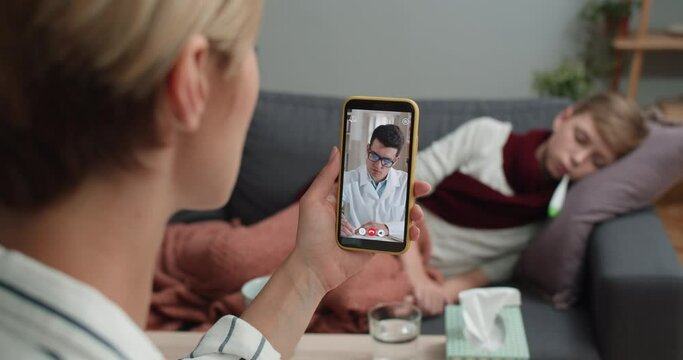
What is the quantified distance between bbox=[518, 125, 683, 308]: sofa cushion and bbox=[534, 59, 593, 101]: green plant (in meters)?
0.85

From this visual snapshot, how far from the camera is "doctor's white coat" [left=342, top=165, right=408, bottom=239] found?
37.5 inches

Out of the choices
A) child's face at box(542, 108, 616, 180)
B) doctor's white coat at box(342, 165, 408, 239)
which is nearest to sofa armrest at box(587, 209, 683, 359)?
child's face at box(542, 108, 616, 180)

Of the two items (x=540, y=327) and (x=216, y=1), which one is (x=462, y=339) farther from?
(x=216, y=1)

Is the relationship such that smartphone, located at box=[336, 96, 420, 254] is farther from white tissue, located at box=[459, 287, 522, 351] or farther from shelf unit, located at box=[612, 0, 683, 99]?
shelf unit, located at box=[612, 0, 683, 99]

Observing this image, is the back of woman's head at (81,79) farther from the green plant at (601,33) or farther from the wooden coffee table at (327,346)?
the green plant at (601,33)

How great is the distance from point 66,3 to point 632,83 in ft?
8.81

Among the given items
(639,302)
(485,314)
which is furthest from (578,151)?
(485,314)

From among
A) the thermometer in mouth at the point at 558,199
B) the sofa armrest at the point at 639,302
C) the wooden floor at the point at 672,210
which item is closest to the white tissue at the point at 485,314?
the sofa armrest at the point at 639,302

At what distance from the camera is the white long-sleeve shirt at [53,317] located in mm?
516

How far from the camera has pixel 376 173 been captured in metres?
0.96

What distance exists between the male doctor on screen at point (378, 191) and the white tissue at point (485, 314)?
411 mm

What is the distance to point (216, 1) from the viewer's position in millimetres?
508

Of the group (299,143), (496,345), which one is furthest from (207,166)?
(299,143)

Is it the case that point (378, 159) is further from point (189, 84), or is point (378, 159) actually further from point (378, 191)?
point (189, 84)
